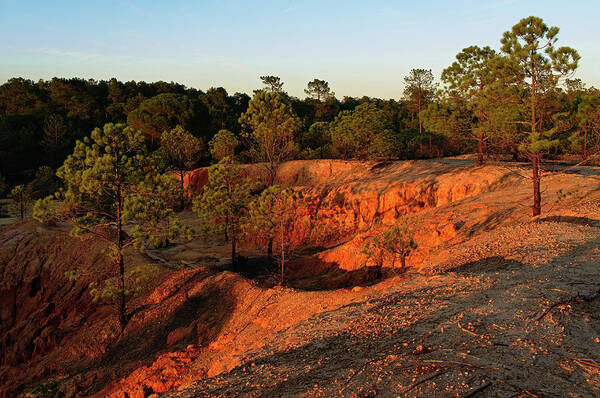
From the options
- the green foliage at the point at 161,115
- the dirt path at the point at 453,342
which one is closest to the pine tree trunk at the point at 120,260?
the dirt path at the point at 453,342

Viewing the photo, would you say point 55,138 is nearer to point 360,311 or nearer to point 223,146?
point 223,146

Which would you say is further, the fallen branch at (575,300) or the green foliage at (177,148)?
the green foliage at (177,148)

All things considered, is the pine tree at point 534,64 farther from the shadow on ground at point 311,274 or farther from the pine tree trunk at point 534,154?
the shadow on ground at point 311,274

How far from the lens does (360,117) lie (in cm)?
3434

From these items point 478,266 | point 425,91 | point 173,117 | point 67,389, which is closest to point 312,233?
point 478,266

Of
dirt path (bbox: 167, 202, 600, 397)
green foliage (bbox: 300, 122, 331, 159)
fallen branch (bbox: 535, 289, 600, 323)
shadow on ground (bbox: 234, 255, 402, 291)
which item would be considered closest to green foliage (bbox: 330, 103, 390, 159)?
green foliage (bbox: 300, 122, 331, 159)

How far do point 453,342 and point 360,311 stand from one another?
9.68 ft

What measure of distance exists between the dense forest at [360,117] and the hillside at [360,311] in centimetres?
308

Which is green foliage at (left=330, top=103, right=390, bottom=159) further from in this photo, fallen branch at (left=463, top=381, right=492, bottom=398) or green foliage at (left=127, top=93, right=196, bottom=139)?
fallen branch at (left=463, top=381, right=492, bottom=398)

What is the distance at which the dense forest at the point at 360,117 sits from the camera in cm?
1360

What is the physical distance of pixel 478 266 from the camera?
446 inches

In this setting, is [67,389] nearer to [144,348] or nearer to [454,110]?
[144,348]

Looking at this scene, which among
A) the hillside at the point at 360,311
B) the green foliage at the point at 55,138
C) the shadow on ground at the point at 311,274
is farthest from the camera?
the green foliage at the point at 55,138

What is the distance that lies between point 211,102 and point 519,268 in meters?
75.4
